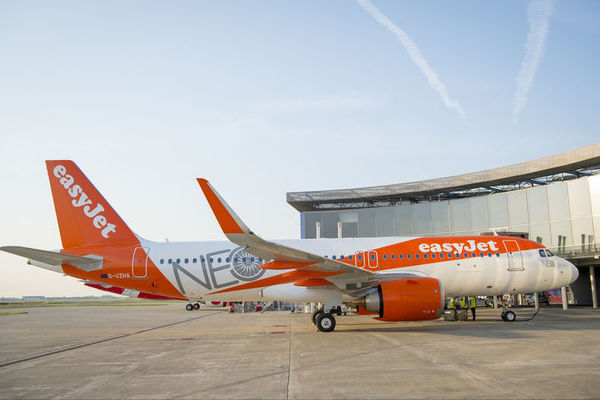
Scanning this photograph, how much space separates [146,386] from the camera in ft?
23.8

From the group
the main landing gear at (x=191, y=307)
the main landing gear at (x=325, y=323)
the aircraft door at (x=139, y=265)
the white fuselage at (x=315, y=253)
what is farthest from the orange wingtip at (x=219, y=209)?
the main landing gear at (x=191, y=307)

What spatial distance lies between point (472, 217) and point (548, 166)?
6891 millimetres

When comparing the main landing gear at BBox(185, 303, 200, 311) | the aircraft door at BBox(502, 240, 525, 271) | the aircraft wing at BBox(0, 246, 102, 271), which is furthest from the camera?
the main landing gear at BBox(185, 303, 200, 311)

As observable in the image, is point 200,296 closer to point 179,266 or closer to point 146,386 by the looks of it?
point 179,266

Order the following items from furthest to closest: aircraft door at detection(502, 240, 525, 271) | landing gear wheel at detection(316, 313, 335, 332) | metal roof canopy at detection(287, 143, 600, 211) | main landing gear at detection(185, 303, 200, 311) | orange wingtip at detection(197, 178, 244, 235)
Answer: main landing gear at detection(185, 303, 200, 311) < metal roof canopy at detection(287, 143, 600, 211) < aircraft door at detection(502, 240, 525, 271) < landing gear wheel at detection(316, 313, 335, 332) < orange wingtip at detection(197, 178, 244, 235)

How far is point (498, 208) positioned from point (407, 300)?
22.7 metres

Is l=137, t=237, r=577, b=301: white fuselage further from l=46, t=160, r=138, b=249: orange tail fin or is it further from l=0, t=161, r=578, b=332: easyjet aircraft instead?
l=46, t=160, r=138, b=249: orange tail fin

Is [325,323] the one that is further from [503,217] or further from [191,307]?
[191,307]

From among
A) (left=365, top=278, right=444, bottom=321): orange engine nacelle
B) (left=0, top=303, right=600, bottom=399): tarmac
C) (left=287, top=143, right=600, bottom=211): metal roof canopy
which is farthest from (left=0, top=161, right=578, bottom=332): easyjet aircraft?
(left=287, top=143, right=600, bottom=211): metal roof canopy

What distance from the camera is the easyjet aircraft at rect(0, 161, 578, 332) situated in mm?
16797

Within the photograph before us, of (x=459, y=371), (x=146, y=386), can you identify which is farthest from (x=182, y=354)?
(x=459, y=371)

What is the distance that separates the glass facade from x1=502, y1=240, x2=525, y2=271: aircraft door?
1399 centimetres

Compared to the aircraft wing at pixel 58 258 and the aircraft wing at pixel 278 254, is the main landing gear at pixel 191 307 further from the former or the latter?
the aircraft wing at pixel 278 254

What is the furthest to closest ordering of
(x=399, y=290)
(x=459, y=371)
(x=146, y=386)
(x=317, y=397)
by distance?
(x=399, y=290) < (x=459, y=371) < (x=146, y=386) < (x=317, y=397)
